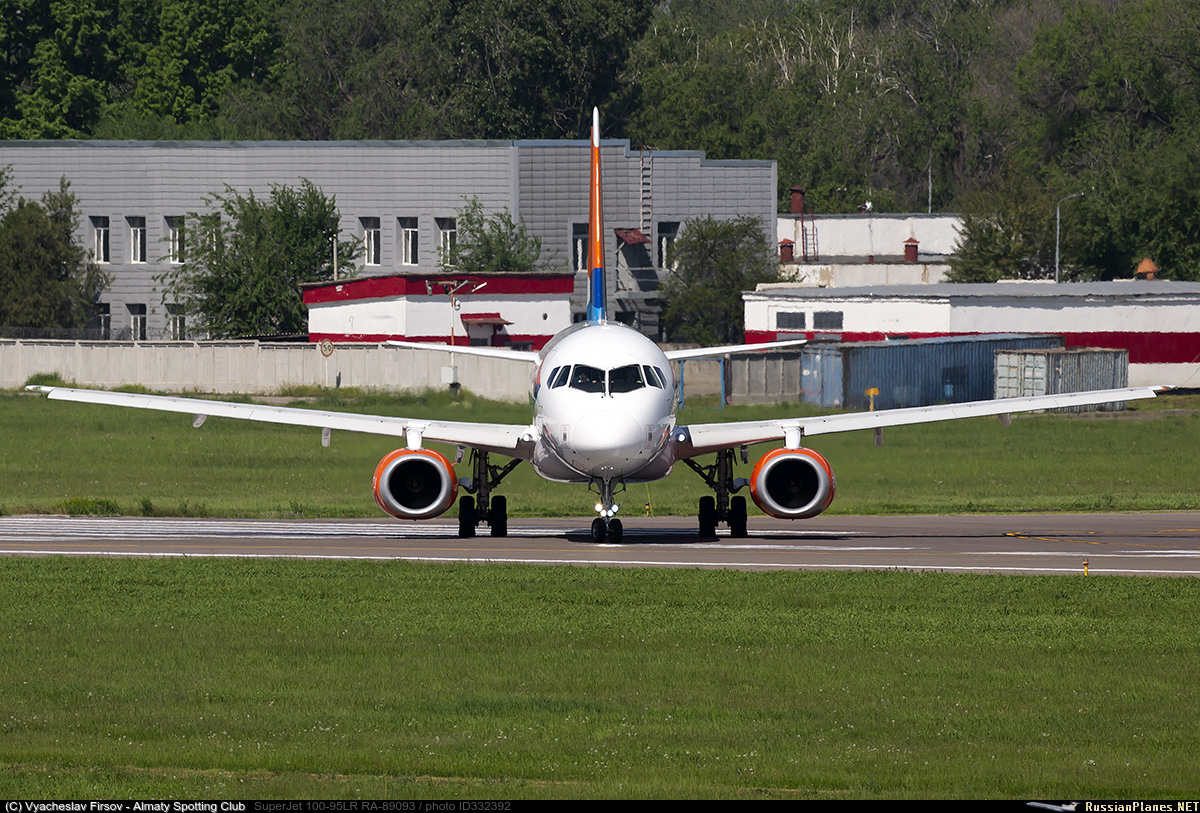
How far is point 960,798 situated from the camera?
12.5m

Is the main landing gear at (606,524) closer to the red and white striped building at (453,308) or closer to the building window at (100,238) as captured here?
the red and white striped building at (453,308)

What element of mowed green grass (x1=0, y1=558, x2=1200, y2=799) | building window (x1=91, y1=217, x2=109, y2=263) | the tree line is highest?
the tree line

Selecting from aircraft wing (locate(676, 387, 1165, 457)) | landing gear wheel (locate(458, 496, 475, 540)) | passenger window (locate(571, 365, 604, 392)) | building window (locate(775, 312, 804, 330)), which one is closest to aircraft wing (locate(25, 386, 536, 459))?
landing gear wheel (locate(458, 496, 475, 540))

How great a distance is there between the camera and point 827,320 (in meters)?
87.2

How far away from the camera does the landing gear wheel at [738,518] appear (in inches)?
1332

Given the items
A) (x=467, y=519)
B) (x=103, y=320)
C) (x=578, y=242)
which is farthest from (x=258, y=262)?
(x=467, y=519)

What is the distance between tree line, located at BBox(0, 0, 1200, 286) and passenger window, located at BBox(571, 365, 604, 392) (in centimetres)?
8883

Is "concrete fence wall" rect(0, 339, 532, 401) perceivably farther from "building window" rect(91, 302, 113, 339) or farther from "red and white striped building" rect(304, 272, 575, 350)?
"building window" rect(91, 302, 113, 339)

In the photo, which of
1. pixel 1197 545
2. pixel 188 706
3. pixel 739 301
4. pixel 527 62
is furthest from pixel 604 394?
pixel 527 62

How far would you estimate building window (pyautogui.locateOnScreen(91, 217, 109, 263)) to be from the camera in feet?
346

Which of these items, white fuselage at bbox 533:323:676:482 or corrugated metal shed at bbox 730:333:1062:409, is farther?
corrugated metal shed at bbox 730:333:1062:409

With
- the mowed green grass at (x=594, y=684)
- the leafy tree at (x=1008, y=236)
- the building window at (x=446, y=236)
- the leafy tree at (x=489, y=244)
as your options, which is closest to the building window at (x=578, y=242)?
the leafy tree at (x=489, y=244)

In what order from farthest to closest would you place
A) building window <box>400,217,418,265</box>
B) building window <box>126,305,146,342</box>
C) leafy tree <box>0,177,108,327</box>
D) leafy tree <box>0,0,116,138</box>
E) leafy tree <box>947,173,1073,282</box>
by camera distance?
leafy tree <box>0,0,116,138</box>, leafy tree <box>947,173,1073,282</box>, building window <box>126,305,146,342</box>, building window <box>400,217,418,265</box>, leafy tree <box>0,177,108,327</box>

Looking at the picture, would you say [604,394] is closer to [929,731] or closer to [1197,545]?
[1197,545]
